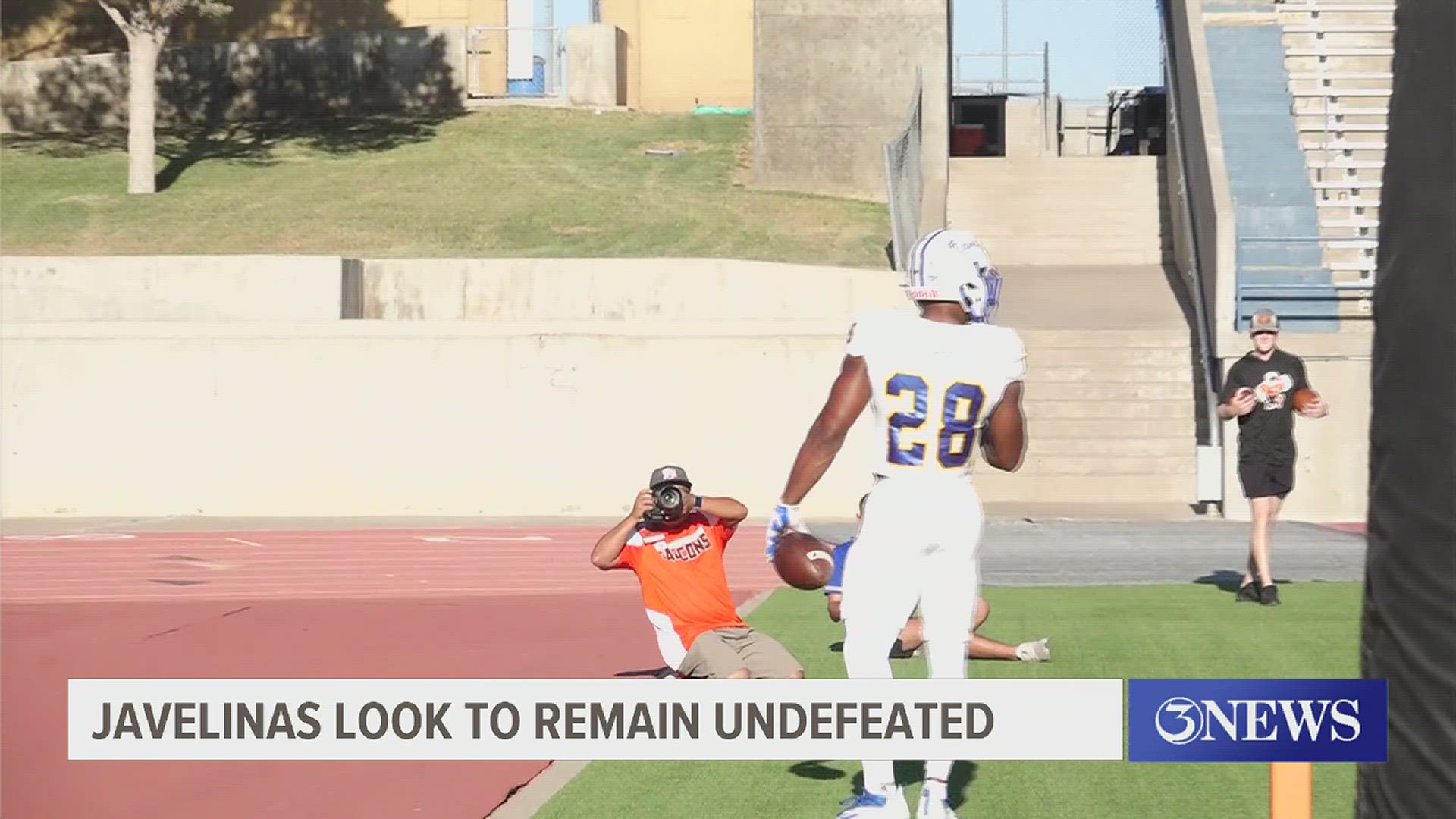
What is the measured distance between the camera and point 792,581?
6684mm

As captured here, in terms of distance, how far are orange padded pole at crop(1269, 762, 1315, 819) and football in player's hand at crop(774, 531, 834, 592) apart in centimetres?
232

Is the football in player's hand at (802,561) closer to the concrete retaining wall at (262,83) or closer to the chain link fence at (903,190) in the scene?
the chain link fence at (903,190)

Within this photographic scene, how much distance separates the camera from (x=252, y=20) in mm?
42531

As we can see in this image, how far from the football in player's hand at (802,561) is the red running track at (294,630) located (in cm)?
160

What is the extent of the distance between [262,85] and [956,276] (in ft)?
115

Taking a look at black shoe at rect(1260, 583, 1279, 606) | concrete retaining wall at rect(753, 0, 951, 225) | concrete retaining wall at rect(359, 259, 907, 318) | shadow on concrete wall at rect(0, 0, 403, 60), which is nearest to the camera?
black shoe at rect(1260, 583, 1279, 606)

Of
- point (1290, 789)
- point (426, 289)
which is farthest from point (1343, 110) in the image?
point (1290, 789)

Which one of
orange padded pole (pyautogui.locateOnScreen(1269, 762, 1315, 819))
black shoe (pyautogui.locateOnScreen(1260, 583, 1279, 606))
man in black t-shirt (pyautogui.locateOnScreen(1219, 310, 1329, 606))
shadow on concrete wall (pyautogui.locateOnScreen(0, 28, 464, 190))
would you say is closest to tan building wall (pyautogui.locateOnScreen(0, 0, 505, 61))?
shadow on concrete wall (pyautogui.locateOnScreen(0, 28, 464, 190))

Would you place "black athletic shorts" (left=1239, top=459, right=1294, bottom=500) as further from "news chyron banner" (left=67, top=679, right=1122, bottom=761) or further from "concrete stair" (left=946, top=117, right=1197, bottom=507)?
"news chyron banner" (left=67, top=679, right=1122, bottom=761)

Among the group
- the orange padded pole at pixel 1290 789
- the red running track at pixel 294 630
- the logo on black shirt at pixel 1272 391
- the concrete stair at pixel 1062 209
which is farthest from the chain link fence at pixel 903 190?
the orange padded pole at pixel 1290 789

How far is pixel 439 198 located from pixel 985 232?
8.74 metres

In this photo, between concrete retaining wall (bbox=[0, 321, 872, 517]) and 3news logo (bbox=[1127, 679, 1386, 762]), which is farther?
concrete retaining wall (bbox=[0, 321, 872, 517])

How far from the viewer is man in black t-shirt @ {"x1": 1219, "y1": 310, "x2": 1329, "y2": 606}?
13.1 meters

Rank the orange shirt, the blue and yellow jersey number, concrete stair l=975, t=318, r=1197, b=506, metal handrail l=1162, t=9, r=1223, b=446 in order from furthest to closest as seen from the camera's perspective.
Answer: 1. concrete stair l=975, t=318, r=1197, b=506
2. metal handrail l=1162, t=9, r=1223, b=446
3. the orange shirt
4. the blue and yellow jersey number
